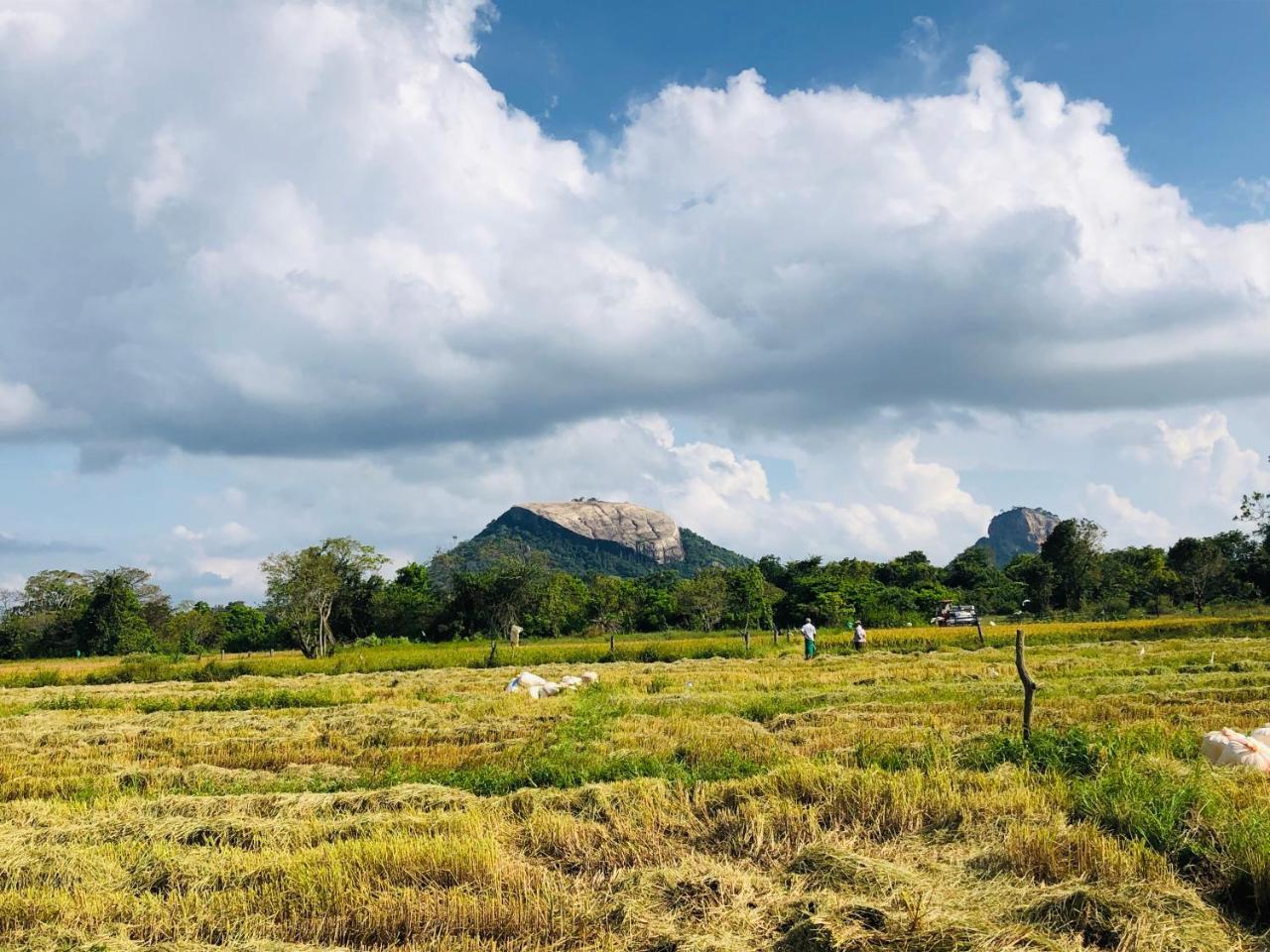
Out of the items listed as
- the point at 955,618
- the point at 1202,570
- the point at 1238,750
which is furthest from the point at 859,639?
the point at 1202,570

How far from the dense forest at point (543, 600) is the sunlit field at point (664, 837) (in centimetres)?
5017

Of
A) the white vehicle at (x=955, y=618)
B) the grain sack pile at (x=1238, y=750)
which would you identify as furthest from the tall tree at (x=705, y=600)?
the grain sack pile at (x=1238, y=750)

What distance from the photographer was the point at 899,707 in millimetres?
14375

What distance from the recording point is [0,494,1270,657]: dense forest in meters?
65.5

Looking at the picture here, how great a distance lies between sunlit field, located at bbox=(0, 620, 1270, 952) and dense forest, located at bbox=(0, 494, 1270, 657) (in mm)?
50170

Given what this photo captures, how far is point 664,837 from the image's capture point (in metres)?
7.05

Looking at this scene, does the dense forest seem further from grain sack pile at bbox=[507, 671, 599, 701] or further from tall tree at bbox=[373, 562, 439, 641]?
grain sack pile at bbox=[507, 671, 599, 701]

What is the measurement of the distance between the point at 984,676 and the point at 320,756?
1532 cm

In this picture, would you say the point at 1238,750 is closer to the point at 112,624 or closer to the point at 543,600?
the point at 543,600

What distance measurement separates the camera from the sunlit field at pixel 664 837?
541 centimetres

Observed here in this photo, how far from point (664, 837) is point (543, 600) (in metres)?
66.8

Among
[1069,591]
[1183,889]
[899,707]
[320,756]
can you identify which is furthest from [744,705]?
[1069,591]

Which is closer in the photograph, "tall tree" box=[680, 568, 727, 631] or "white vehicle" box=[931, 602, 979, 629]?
"white vehicle" box=[931, 602, 979, 629]

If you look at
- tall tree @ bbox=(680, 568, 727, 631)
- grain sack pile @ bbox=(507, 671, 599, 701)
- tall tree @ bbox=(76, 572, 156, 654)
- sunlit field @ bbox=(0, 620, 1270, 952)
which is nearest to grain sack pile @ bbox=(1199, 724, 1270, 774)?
sunlit field @ bbox=(0, 620, 1270, 952)
